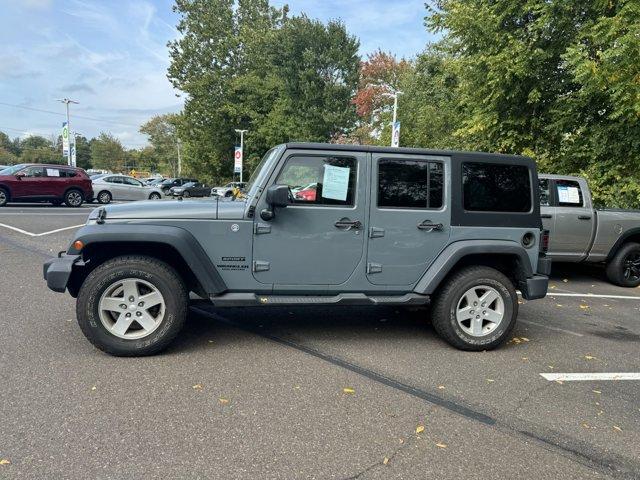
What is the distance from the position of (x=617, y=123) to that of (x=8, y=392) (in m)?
12.0

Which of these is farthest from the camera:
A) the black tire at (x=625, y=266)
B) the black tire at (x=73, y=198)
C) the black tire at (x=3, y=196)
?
the black tire at (x=73, y=198)

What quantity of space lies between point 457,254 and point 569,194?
15.7 feet

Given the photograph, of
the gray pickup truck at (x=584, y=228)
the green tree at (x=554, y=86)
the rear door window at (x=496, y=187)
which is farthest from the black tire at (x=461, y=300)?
the green tree at (x=554, y=86)

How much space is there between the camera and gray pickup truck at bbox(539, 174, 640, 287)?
26.1 feet

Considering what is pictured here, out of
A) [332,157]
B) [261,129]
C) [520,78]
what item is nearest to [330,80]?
[261,129]

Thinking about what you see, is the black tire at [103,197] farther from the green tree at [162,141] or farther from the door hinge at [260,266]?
the green tree at [162,141]

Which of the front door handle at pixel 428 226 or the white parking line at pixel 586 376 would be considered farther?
the front door handle at pixel 428 226

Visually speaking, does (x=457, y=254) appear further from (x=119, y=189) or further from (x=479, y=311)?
(x=119, y=189)

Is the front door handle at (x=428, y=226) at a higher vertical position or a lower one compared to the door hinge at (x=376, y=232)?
higher

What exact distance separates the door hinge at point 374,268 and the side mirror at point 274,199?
970 millimetres

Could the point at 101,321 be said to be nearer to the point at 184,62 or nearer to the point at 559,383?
the point at 559,383

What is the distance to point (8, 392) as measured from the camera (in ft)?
11.0

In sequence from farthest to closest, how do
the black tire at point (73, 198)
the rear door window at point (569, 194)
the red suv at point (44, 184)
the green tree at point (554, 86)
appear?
the black tire at point (73, 198) → the red suv at point (44, 184) → the green tree at point (554, 86) → the rear door window at point (569, 194)

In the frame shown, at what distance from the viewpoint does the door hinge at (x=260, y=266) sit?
4.25 meters
